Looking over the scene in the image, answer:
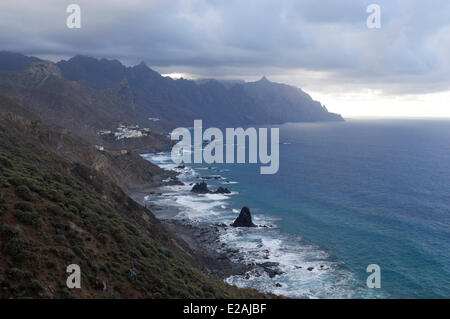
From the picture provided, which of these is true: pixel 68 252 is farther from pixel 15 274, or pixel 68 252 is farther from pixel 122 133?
pixel 122 133

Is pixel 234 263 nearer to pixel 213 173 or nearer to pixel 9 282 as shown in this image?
pixel 9 282

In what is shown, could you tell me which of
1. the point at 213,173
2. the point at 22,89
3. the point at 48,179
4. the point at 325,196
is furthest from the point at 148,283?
the point at 22,89

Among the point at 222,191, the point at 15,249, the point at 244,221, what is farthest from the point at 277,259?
the point at 222,191

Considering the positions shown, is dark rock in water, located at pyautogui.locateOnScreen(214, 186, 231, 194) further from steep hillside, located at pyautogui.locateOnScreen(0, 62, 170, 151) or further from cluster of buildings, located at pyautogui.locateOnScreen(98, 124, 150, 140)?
cluster of buildings, located at pyautogui.locateOnScreen(98, 124, 150, 140)

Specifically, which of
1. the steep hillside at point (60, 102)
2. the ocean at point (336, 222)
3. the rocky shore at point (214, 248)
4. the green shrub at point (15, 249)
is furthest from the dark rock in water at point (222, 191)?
the green shrub at point (15, 249)

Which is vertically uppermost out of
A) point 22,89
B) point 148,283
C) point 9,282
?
point 22,89

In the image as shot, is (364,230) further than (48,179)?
Yes
